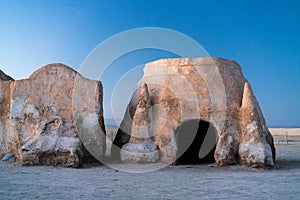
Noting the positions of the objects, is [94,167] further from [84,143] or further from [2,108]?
[2,108]

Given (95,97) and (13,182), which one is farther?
(95,97)

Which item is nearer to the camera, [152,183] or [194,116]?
[152,183]

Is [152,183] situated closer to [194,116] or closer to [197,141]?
[194,116]

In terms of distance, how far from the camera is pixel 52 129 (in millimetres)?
11602

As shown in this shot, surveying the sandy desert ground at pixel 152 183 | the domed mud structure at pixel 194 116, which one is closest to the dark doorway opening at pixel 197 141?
the domed mud structure at pixel 194 116

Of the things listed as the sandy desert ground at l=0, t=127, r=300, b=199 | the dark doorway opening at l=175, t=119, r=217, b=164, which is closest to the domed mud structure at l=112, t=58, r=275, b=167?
the dark doorway opening at l=175, t=119, r=217, b=164

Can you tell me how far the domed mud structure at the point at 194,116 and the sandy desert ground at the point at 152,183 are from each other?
0.75m

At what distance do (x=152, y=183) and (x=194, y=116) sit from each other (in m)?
4.32

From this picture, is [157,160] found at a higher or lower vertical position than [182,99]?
lower

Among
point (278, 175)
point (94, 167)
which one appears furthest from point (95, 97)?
point (278, 175)

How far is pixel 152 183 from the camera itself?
807 cm

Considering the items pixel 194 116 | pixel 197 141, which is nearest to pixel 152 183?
pixel 194 116

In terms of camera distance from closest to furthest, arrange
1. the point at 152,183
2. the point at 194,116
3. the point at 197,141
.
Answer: the point at 152,183 < the point at 194,116 < the point at 197,141

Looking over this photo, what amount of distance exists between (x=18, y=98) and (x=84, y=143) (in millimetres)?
3025
